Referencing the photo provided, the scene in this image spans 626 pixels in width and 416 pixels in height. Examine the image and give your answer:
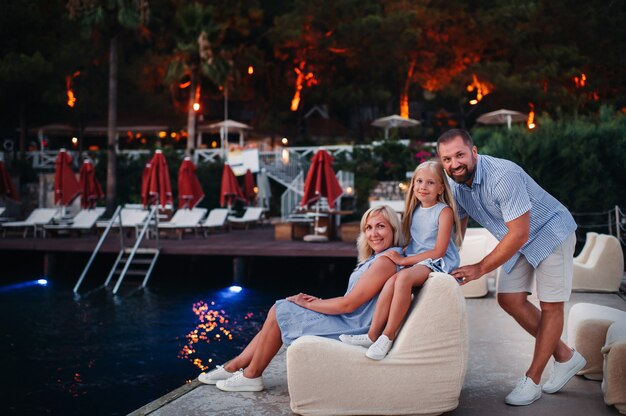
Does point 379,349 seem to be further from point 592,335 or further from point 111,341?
point 111,341

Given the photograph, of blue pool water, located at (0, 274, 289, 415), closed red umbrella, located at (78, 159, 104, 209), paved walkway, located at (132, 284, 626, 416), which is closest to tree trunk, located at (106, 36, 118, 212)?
closed red umbrella, located at (78, 159, 104, 209)

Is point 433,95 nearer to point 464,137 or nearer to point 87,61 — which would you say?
point 87,61

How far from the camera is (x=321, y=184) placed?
53.2 ft

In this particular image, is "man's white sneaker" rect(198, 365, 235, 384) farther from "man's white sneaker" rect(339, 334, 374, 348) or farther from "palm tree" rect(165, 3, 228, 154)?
"palm tree" rect(165, 3, 228, 154)

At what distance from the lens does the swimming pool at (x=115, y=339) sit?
23.1 ft

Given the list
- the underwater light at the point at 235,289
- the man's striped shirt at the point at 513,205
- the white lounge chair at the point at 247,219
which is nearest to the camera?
the man's striped shirt at the point at 513,205

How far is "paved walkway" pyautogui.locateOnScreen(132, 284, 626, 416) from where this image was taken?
4250 millimetres

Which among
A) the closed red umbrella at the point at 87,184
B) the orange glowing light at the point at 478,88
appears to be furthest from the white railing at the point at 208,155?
the orange glowing light at the point at 478,88

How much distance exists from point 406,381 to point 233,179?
17.8 metres

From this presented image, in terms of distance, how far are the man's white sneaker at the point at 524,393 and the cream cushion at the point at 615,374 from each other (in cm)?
38

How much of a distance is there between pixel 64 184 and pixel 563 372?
17512 millimetres

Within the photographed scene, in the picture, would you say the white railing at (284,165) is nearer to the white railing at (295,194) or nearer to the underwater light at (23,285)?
the white railing at (295,194)

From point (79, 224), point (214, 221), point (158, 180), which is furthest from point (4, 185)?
point (214, 221)

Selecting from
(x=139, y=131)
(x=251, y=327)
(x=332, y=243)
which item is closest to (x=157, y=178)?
(x=332, y=243)
